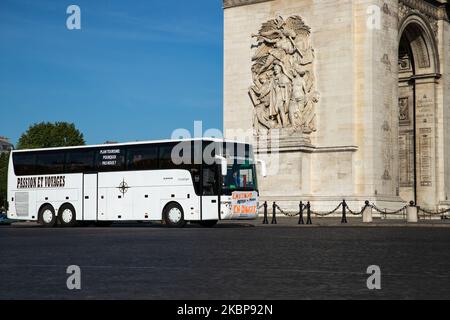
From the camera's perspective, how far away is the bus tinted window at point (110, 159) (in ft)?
102

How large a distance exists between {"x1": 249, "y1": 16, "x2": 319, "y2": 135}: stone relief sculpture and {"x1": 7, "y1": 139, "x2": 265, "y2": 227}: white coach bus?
7.77 m

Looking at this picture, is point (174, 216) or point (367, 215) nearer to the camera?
point (174, 216)

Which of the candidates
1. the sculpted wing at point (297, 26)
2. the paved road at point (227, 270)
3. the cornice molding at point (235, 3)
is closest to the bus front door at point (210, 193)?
the sculpted wing at point (297, 26)

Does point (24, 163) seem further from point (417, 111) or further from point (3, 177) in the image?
point (3, 177)

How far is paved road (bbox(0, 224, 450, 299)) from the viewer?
880 centimetres

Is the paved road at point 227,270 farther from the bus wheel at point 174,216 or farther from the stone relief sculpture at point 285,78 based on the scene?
the stone relief sculpture at point 285,78

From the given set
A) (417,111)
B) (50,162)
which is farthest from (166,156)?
(417,111)

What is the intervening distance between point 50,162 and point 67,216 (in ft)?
7.08

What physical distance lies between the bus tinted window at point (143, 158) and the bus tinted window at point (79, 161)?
Result: 1.81m

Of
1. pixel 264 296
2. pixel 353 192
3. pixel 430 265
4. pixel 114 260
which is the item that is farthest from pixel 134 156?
pixel 264 296

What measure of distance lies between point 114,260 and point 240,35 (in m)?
28.5

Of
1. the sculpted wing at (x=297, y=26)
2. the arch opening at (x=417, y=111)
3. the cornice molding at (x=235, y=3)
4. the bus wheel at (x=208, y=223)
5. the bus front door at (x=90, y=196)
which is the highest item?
the cornice molding at (x=235, y=3)

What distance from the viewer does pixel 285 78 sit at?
38.3m
